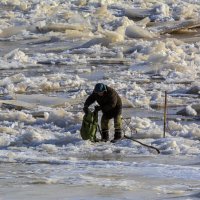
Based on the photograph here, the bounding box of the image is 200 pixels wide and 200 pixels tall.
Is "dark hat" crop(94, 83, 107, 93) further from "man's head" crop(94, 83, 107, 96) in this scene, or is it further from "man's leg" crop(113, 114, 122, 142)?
"man's leg" crop(113, 114, 122, 142)

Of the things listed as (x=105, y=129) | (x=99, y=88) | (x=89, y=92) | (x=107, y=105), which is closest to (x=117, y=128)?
(x=105, y=129)

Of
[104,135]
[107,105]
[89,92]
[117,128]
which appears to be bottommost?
[104,135]

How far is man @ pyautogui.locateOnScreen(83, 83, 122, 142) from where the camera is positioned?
471 inches

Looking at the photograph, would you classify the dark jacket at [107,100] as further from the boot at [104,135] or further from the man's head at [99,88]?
the boot at [104,135]

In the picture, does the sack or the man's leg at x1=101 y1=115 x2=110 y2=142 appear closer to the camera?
the sack

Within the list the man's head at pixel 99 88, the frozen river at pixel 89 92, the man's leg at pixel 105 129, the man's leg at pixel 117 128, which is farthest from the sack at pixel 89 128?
the man's head at pixel 99 88

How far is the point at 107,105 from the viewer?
12102mm

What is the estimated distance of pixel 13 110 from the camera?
51.0ft

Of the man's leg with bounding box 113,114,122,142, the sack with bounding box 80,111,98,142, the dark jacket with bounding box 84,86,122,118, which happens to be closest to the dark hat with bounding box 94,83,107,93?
the dark jacket with bounding box 84,86,122,118

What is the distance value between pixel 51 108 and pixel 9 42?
12.5 m

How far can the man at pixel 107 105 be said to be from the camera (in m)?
12.0

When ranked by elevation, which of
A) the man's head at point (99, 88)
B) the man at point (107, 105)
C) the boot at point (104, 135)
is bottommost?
the boot at point (104, 135)

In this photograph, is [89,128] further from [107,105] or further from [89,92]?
[89,92]

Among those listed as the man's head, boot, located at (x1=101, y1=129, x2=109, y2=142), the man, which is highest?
the man's head
